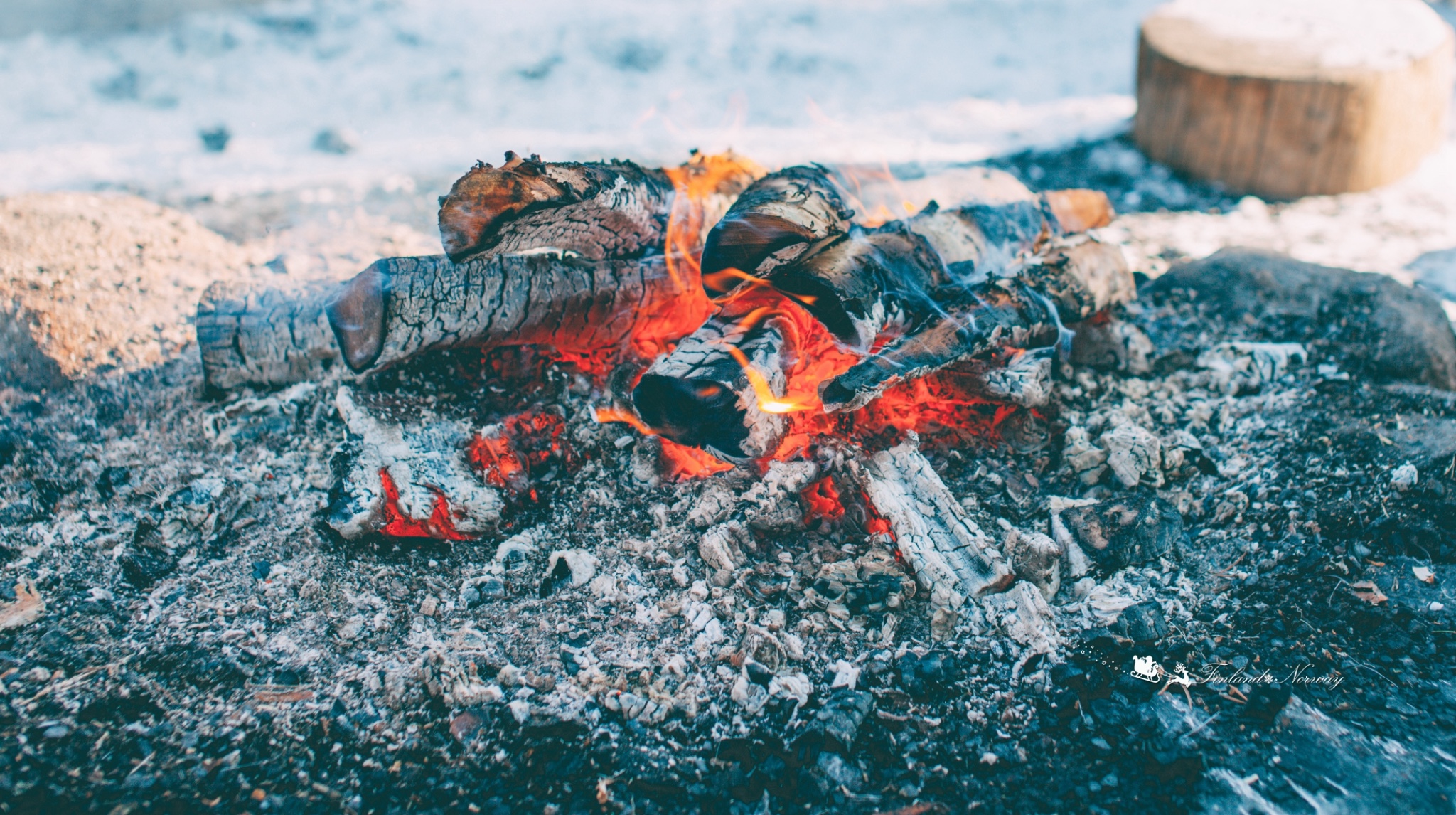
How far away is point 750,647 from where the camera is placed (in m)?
2.16

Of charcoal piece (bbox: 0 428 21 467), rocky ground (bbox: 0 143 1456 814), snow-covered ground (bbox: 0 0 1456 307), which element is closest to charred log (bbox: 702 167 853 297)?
rocky ground (bbox: 0 143 1456 814)

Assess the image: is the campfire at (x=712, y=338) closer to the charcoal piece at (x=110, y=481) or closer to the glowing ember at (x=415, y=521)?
the glowing ember at (x=415, y=521)

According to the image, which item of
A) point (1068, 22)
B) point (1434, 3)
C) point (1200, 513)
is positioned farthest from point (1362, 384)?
point (1434, 3)

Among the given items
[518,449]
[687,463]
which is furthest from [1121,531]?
[518,449]

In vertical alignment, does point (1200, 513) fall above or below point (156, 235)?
below

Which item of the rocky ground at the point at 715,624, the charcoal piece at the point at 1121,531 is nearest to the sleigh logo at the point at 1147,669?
the rocky ground at the point at 715,624

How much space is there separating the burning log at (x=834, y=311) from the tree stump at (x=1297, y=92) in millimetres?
3076

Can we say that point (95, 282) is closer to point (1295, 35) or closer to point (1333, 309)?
point (1333, 309)

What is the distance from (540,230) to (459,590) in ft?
3.92

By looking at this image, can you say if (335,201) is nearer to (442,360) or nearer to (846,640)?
(442,360)

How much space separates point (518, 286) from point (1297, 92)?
491 centimetres

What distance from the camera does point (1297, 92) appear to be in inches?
184

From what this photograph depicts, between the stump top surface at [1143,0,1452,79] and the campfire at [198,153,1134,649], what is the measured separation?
284 centimetres

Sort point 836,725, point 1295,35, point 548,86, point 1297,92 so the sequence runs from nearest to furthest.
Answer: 1. point 836,725
2. point 1297,92
3. point 1295,35
4. point 548,86
